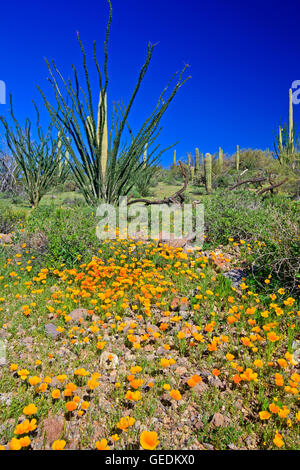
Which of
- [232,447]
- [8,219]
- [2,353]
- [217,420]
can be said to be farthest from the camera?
[8,219]

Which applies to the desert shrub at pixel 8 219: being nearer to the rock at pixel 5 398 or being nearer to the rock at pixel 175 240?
the rock at pixel 175 240

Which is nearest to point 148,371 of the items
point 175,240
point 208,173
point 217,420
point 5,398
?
point 217,420

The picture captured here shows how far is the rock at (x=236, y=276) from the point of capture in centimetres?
321

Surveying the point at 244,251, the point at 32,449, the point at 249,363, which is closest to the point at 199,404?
the point at 249,363

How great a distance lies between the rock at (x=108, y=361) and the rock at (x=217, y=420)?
763mm

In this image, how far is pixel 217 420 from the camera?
60.4 inches

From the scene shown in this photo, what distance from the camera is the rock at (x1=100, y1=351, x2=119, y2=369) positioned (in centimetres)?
197

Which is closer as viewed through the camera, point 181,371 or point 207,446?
point 207,446

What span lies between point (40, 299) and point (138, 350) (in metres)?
1.29

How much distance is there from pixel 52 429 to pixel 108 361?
603 mm

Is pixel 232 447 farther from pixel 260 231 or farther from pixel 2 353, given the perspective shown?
pixel 260 231

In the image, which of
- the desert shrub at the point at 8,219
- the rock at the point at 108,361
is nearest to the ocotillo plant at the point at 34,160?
the desert shrub at the point at 8,219
